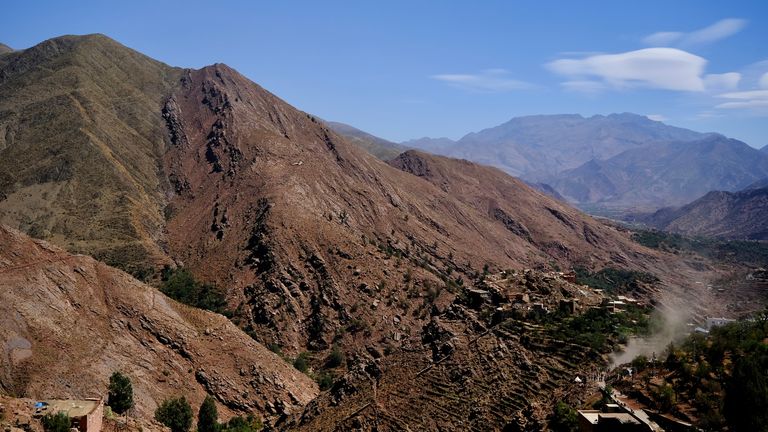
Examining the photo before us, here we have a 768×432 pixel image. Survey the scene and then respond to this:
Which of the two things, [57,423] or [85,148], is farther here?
[85,148]

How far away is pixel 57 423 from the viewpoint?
2698 centimetres

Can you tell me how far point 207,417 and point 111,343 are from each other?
8.00 meters

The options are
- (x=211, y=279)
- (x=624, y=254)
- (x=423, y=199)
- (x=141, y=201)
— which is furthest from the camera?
(x=624, y=254)

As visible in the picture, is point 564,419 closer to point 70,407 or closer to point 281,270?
point 70,407

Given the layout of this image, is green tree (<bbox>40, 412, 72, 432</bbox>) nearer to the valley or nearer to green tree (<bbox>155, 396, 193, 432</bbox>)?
the valley

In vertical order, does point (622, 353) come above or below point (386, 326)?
above

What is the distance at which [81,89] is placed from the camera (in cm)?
9869

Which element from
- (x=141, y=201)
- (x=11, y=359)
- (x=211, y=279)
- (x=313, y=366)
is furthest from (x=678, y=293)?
(x=11, y=359)

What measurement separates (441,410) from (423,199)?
87991mm

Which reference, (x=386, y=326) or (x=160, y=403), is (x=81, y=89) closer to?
(x=386, y=326)

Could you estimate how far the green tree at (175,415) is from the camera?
37.6 meters

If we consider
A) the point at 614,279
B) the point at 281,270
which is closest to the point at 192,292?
the point at 281,270

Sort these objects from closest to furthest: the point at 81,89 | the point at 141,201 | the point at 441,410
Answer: the point at 441,410 → the point at 141,201 → the point at 81,89

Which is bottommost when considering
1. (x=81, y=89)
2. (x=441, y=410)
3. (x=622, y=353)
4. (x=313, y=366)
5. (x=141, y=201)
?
(x=313, y=366)
